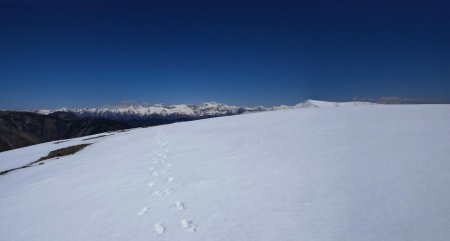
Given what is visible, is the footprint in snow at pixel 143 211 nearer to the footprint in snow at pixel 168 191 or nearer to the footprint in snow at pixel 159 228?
the footprint in snow at pixel 159 228

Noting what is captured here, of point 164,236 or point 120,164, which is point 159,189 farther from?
point 120,164

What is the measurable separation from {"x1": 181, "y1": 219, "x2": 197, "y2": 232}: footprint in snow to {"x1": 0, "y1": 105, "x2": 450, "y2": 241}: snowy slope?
0.03 metres

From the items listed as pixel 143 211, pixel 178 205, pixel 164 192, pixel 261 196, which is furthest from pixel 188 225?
pixel 164 192

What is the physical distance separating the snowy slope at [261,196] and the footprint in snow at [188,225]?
0.09ft

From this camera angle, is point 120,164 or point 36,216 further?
point 120,164

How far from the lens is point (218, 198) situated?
7.99m

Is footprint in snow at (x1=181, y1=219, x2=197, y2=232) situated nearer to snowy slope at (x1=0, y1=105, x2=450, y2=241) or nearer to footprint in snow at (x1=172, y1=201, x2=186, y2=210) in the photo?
snowy slope at (x1=0, y1=105, x2=450, y2=241)

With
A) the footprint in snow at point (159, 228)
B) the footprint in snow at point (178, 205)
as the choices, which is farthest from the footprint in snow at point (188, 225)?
the footprint in snow at point (178, 205)

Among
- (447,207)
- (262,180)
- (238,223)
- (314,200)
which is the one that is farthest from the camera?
(262,180)

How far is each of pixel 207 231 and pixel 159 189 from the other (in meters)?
3.60

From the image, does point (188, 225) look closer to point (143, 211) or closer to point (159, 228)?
point (159, 228)

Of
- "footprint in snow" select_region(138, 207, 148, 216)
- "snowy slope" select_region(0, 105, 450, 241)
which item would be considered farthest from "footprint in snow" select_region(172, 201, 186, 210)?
"footprint in snow" select_region(138, 207, 148, 216)

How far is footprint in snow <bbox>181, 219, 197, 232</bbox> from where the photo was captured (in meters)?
6.45

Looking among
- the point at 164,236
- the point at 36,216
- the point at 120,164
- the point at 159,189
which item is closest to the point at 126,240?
the point at 164,236
